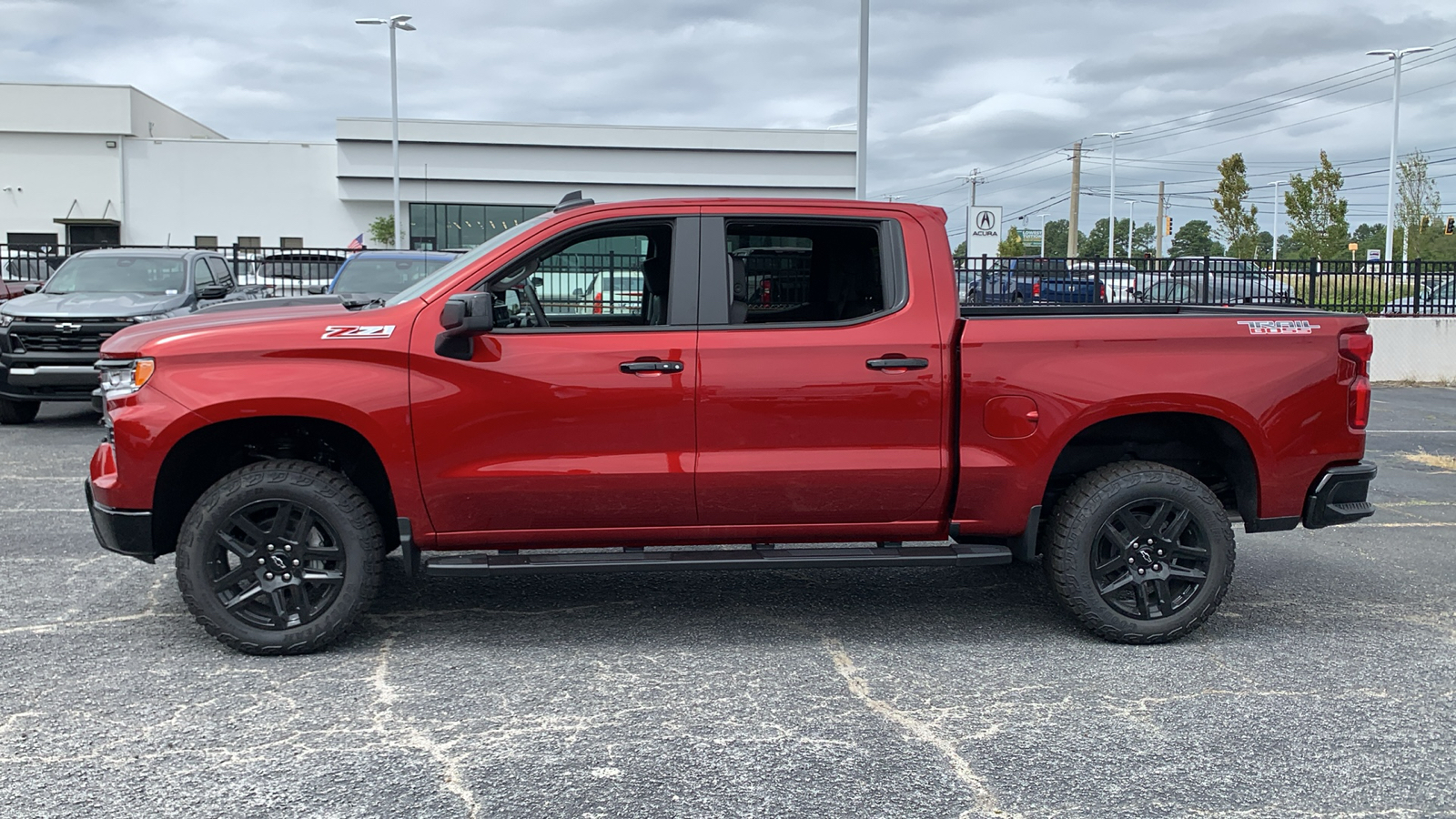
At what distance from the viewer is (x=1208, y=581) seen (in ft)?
17.1

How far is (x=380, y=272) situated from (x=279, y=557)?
956cm

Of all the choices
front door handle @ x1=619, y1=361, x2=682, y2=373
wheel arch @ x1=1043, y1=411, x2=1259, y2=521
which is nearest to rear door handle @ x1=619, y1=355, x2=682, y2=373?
front door handle @ x1=619, y1=361, x2=682, y2=373

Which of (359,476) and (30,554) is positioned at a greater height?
(359,476)

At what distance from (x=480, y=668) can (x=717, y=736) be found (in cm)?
119

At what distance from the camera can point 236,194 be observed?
2542 inches

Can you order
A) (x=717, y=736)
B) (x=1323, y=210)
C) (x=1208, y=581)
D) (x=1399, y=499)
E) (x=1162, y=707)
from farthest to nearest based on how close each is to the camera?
(x=1323, y=210) → (x=1399, y=499) → (x=1208, y=581) → (x=1162, y=707) → (x=717, y=736)

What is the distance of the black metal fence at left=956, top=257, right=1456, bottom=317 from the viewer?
20891 millimetres

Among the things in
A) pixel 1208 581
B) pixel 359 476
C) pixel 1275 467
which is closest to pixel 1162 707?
pixel 1208 581

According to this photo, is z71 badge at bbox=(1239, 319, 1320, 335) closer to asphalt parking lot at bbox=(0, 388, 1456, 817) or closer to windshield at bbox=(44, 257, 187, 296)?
asphalt parking lot at bbox=(0, 388, 1456, 817)

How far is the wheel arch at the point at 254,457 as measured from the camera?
496 cm

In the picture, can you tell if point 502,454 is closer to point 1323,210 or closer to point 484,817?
point 484,817

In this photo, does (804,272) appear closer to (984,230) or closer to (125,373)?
(125,373)

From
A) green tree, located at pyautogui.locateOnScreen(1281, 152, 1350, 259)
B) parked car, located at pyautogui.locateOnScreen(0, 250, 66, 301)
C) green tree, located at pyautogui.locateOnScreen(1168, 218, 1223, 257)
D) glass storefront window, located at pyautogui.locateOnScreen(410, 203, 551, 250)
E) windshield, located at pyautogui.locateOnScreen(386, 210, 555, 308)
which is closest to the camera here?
windshield, located at pyautogui.locateOnScreen(386, 210, 555, 308)

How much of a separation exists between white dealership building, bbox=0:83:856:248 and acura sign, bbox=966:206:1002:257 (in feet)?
142
